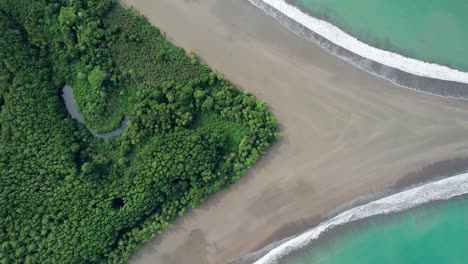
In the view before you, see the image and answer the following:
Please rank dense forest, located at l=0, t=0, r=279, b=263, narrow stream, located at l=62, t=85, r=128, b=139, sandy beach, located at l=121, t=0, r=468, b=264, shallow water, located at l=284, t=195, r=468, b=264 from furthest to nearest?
1. narrow stream, located at l=62, t=85, r=128, b=139
2. shallow water, located at l=284, t=195, r=468, b=264
3. sandy beach, located at l=121, t=0, r=468, b=264
4. dense forest, located at l=0, t=0, r=279, b=263

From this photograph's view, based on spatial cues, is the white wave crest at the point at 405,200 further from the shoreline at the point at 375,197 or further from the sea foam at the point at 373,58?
the sea foam at the point at 373,58

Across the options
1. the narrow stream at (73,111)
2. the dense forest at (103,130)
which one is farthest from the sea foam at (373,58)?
the narrow stream at (73,111)

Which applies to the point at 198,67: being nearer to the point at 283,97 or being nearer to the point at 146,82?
the point at 146,82

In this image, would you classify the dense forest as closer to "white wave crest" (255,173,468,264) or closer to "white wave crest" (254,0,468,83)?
"white wave crest" (254,0,468,83)

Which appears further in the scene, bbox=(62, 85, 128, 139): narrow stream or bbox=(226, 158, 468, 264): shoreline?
bbox=(62, 85, 128, 139): narrow stream

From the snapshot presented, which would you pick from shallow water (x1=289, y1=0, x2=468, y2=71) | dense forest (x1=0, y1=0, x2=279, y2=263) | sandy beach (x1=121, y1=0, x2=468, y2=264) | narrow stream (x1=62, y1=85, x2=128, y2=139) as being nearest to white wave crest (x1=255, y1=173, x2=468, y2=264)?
sandy beach (x1=121, y1=0, x2=468, y2=264)

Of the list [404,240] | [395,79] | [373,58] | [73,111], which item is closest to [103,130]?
[73,111]

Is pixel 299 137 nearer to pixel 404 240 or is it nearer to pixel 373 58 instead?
pixel 373 58
